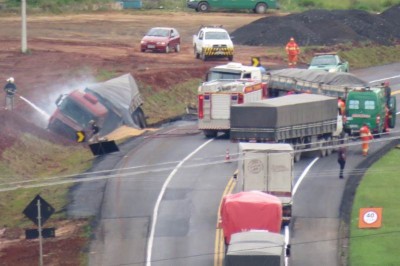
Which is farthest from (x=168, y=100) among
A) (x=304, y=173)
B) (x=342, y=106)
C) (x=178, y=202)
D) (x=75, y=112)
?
(x=178, y=202)

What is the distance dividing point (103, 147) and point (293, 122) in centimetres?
832

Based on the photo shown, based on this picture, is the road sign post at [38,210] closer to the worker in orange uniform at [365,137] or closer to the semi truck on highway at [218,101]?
the semi truck on highway at [218,101]

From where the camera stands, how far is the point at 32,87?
61844 millimetres

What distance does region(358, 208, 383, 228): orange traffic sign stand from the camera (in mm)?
40594

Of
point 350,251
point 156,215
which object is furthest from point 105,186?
point 350,251

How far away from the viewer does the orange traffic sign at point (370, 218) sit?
133 feet

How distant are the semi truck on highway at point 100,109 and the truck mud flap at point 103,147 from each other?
301 centimetres

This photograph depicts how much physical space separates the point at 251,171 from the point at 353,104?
15.2 meters

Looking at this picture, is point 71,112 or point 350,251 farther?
point 71,112

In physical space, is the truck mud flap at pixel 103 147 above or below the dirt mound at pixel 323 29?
below

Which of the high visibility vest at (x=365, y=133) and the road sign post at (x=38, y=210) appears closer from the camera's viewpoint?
the road sign post at (x=38, y=210)

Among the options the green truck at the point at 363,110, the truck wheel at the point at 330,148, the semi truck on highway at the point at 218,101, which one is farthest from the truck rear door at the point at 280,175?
the green truck at the point at 363,110

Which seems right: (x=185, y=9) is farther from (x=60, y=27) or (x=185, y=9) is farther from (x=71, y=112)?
(x=71, y=112)

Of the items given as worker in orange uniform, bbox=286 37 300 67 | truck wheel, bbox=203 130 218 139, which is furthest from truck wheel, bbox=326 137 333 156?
worker in orange uniform, bbox=286 37 300 67
